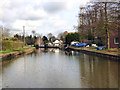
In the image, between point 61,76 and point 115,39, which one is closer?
point 61,76

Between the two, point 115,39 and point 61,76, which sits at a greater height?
point 115,39

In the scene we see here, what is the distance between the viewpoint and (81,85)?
6598 mm

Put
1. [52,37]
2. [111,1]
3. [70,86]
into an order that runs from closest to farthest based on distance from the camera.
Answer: [70,86] < [111,1] < [52,37]

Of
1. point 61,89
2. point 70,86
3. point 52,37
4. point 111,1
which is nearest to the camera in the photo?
point 61,89

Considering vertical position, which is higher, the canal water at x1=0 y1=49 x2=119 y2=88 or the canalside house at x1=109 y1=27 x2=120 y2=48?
the canalside house at x1=109 y1=27 x2=120 y2=48

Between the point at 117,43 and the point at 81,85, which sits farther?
the point at 117,43

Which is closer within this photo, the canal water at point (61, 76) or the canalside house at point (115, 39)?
the canal water at point (61, 76)

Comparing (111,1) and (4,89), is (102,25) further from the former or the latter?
(4,89)

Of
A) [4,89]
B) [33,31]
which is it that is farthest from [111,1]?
[33,31]

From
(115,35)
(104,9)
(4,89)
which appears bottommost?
(4,89)

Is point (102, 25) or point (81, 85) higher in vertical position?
point (102, 25)

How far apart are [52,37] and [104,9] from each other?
105 meters

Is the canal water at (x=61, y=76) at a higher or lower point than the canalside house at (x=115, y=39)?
lower

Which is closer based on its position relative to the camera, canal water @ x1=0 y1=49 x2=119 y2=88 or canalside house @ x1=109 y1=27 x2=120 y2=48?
canal water @ x1=0 y1=49 x2=119 y2=88
